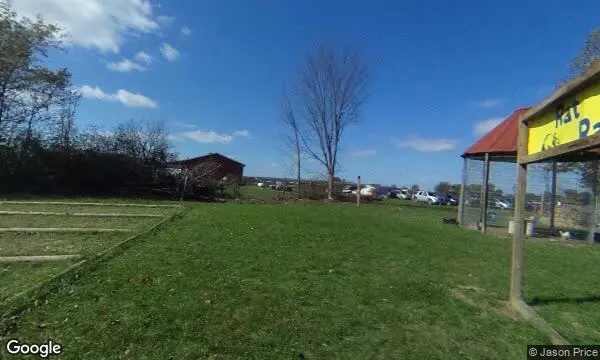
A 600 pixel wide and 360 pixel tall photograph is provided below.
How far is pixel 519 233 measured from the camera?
5008 mm

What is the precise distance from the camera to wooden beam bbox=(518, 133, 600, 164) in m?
3.37

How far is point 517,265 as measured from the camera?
4.88 meters

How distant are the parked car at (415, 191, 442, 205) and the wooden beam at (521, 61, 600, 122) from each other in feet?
124

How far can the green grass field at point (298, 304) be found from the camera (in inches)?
128

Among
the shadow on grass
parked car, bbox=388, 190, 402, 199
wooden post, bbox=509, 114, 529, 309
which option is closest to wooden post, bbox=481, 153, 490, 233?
the shadow on grass

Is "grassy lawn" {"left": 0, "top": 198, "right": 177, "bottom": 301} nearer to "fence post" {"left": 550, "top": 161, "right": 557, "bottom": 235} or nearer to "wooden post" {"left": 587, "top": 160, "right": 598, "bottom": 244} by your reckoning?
"fence post" {"left": 550, "top": 161, "right": 557, "bottom": 235}

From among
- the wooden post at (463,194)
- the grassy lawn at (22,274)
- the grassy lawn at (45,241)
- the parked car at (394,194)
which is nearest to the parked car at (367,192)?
the parked car at (394,194)

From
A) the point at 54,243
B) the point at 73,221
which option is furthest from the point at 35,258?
the point at 73,221

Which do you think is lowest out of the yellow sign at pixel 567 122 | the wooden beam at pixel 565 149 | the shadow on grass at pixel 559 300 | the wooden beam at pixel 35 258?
the wooden beam at pixel 35 258

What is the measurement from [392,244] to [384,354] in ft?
16.5

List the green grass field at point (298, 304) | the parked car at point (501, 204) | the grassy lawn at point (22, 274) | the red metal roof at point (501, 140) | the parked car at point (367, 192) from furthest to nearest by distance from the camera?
the parked car at point (367, 192)
the parked car at point (501, 204)
the red metal roof at point (501, 140)
the grassy lawn at point (22, 274)
the green grass field at point (298, 304)

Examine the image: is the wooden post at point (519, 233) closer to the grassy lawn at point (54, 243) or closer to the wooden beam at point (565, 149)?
the wooden beam at point (565, 149)

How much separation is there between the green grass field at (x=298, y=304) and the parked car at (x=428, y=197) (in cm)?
3566

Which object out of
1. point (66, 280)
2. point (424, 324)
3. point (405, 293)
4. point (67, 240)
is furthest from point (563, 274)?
point (67, 240)
